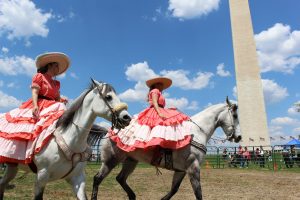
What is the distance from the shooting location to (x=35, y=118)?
4906 millimetres

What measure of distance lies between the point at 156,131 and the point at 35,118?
273cm

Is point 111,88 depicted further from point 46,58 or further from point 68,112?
point 46,58

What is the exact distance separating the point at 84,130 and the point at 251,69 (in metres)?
29.9

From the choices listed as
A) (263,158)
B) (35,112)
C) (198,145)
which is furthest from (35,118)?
(263,158)

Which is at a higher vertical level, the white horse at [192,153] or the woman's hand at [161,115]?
the woman's hand at [161,115]

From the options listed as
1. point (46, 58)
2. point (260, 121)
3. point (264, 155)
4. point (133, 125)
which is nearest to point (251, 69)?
point (260, 121)

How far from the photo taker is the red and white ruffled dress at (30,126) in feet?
15.3

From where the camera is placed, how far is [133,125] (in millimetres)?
7523

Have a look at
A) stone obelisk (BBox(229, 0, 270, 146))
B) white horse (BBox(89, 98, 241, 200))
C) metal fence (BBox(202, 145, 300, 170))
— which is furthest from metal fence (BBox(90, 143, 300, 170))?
white horse (BBox(89, 98, 241, 200))

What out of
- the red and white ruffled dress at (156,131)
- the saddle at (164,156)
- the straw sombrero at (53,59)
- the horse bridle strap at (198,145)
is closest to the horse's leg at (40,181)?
the straw sombrero at (53,59)

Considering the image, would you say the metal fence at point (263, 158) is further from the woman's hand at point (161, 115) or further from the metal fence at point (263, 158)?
the woman's hand at point (161, 115)

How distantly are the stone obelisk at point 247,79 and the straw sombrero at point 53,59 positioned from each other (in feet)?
92.0

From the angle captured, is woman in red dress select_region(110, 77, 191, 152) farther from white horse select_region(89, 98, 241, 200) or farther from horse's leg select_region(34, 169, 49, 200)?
horse's leg select_region(34, 169, 49, 200)

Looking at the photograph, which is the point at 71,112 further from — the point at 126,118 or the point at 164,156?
the point at 164,156
